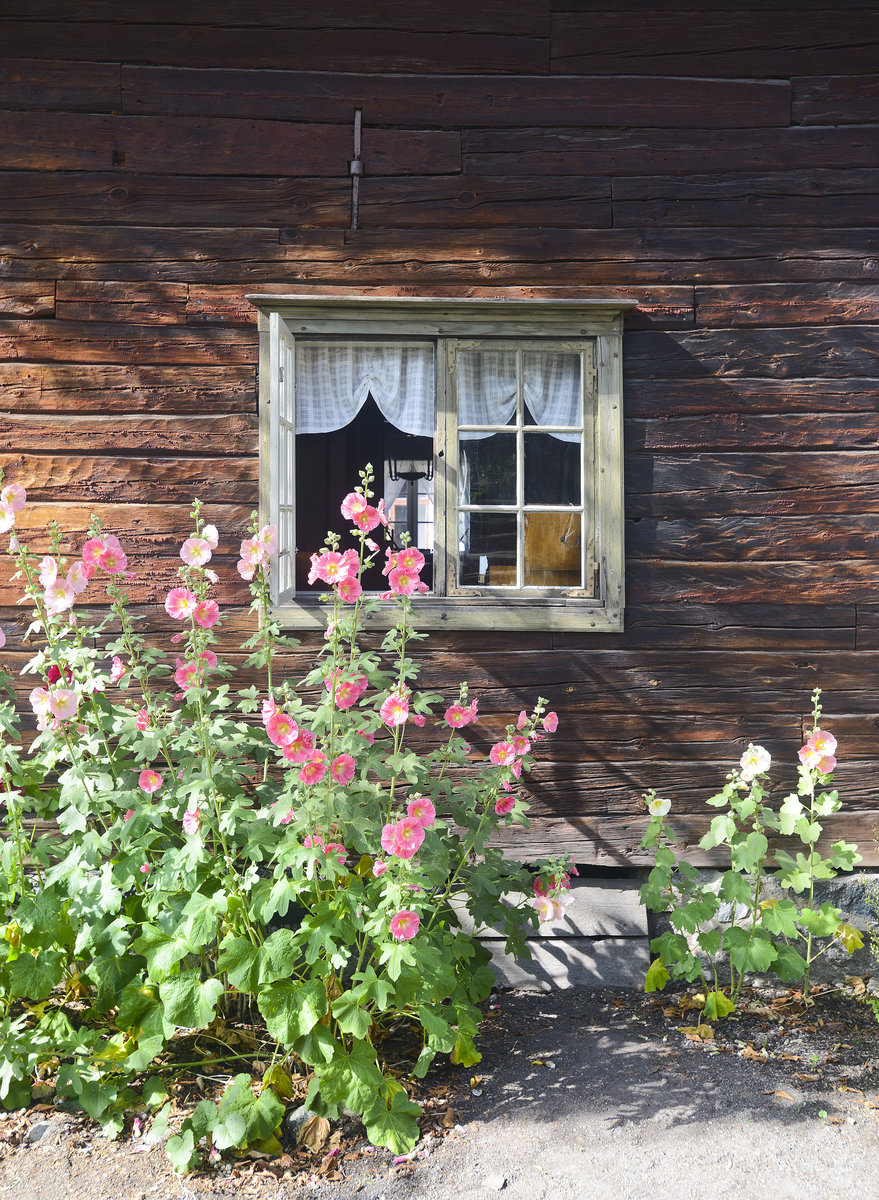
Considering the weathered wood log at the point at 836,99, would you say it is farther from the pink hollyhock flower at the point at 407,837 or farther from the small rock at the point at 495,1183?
the small rock at the point at 495,1183

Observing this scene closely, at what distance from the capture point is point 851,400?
3.69m

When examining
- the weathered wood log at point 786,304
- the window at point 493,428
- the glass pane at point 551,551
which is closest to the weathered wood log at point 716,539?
the window at point 493,428

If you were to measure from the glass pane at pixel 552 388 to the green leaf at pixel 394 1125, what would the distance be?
2.60m

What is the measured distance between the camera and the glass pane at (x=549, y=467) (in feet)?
12.2

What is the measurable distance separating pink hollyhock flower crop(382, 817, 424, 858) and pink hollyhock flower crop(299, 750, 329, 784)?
264 mm

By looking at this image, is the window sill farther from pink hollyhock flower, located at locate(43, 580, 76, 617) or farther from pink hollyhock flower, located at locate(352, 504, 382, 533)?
pink hollyhock flower, located at locate(43, 580, 76, 617)

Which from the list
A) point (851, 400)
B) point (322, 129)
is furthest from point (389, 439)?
point (851, 400)

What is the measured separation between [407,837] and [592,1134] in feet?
3.60

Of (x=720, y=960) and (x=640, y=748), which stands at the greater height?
(x=640, y=748)

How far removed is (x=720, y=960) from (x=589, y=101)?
3.68m

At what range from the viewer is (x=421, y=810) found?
2506mm

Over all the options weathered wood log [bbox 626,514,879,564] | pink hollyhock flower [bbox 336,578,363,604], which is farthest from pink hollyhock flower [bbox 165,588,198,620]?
weathered wood log [bbox 626,514,879,564]

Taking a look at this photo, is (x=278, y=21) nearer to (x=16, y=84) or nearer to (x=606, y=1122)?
(x=16, y=84)

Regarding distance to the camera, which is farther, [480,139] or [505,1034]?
[480,139]
